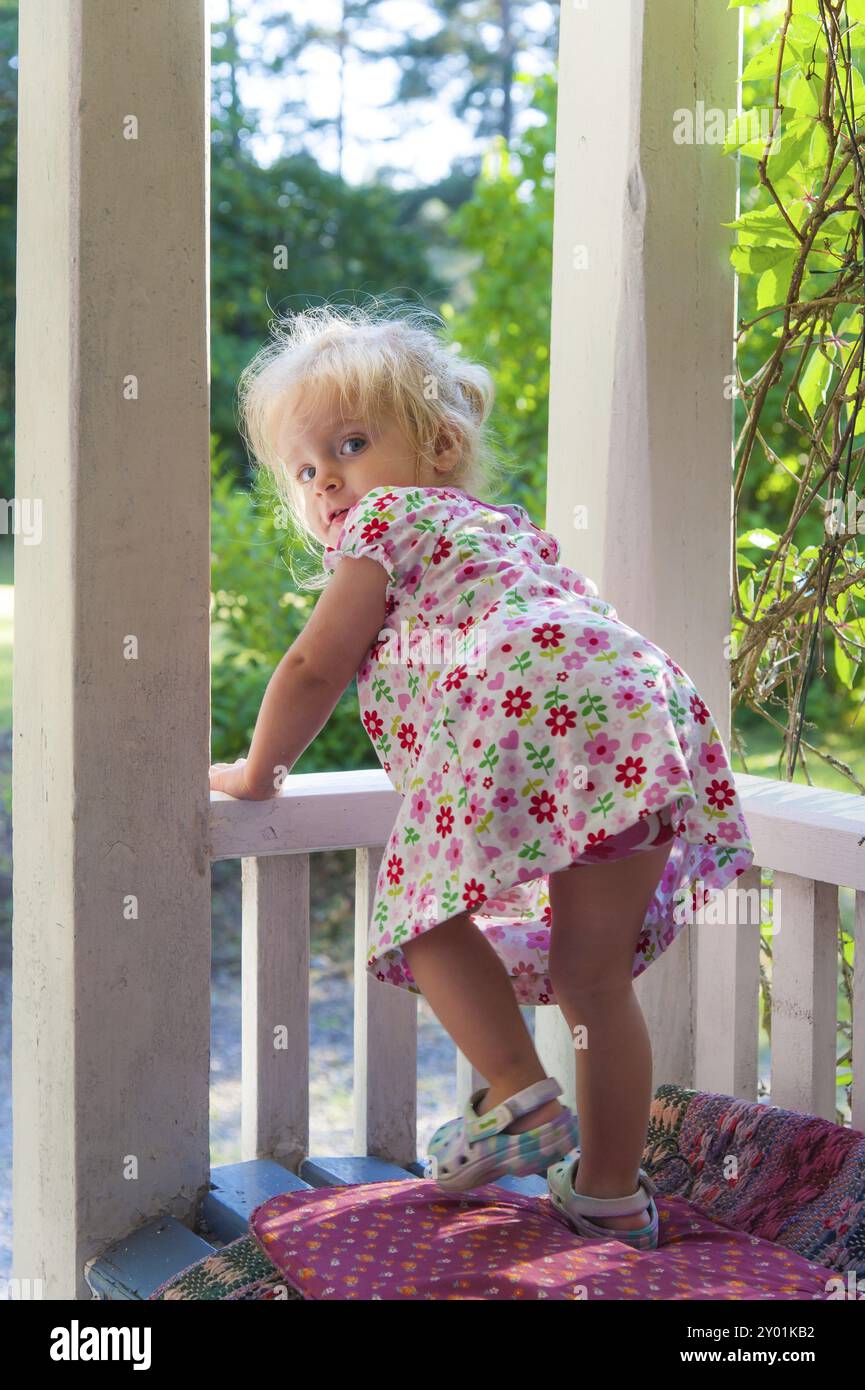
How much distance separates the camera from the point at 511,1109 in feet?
4.82

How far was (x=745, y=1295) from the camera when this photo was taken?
4.70 feet

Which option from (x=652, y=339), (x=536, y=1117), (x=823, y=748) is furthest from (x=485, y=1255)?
(x=823, y=748)

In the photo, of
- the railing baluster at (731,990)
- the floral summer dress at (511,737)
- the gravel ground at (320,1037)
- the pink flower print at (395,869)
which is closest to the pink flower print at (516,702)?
the floral summer dress at (511,737)

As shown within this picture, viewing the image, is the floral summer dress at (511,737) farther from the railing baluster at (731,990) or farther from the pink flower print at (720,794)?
the railing baluster at (731,990)

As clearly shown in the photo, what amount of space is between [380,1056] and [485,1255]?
54 cm

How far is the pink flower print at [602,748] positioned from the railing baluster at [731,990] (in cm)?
59

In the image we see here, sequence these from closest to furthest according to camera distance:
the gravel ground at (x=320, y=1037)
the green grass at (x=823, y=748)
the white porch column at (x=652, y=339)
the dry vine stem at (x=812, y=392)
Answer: the dry vine stem at (x=812, y=392) → the white porch column at (x=652, y=339) → the gravel ground at (x=320, y=1037) → the green grass at (x=823, y=748)

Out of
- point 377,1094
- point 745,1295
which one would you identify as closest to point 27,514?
point 377,1094

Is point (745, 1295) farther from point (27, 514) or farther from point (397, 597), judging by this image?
point (27, 514)

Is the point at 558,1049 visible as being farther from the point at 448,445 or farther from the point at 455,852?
the point at 448,445

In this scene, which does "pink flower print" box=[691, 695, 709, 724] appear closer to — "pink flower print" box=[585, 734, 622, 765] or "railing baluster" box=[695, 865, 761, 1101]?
"pink flower print" box=[585, 734, 622, 765]

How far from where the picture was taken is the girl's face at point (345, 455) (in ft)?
5.89

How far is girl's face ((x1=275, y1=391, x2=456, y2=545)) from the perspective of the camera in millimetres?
1794

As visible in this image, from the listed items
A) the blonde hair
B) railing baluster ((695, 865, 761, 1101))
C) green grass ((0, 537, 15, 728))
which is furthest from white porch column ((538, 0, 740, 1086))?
green grass ((0, 537, 15, 728))
